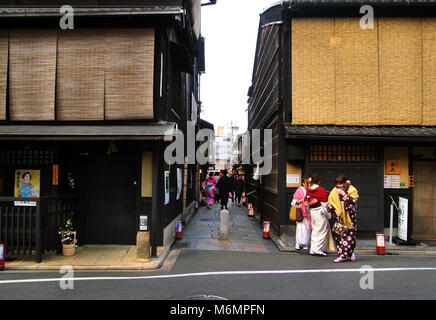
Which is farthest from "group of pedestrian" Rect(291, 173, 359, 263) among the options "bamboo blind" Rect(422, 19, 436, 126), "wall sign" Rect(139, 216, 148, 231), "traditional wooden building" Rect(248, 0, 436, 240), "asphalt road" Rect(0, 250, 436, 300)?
"bamboo blind" Rect(422, 19, 436, 126)

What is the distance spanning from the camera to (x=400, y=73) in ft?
39.5

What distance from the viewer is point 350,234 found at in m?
8.99

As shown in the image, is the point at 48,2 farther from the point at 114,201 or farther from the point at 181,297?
the point at 181,297

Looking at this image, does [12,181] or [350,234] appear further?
[12,181]

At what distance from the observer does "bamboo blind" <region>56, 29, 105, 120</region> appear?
9.91 metres

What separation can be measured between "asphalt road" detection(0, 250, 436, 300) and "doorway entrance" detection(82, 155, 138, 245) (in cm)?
213

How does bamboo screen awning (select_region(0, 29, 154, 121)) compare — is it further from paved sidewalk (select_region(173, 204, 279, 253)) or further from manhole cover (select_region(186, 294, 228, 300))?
manhole cover (select_region(186, 294, 228, 300))

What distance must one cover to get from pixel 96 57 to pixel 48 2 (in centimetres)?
261

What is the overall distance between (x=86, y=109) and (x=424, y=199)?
453 inches

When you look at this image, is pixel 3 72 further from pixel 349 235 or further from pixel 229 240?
pixel 349 235

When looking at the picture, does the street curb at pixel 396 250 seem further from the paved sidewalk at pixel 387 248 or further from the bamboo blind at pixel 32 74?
the bamboo blind at pixel 32 74

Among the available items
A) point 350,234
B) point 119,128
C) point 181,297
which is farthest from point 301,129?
point 181,297
